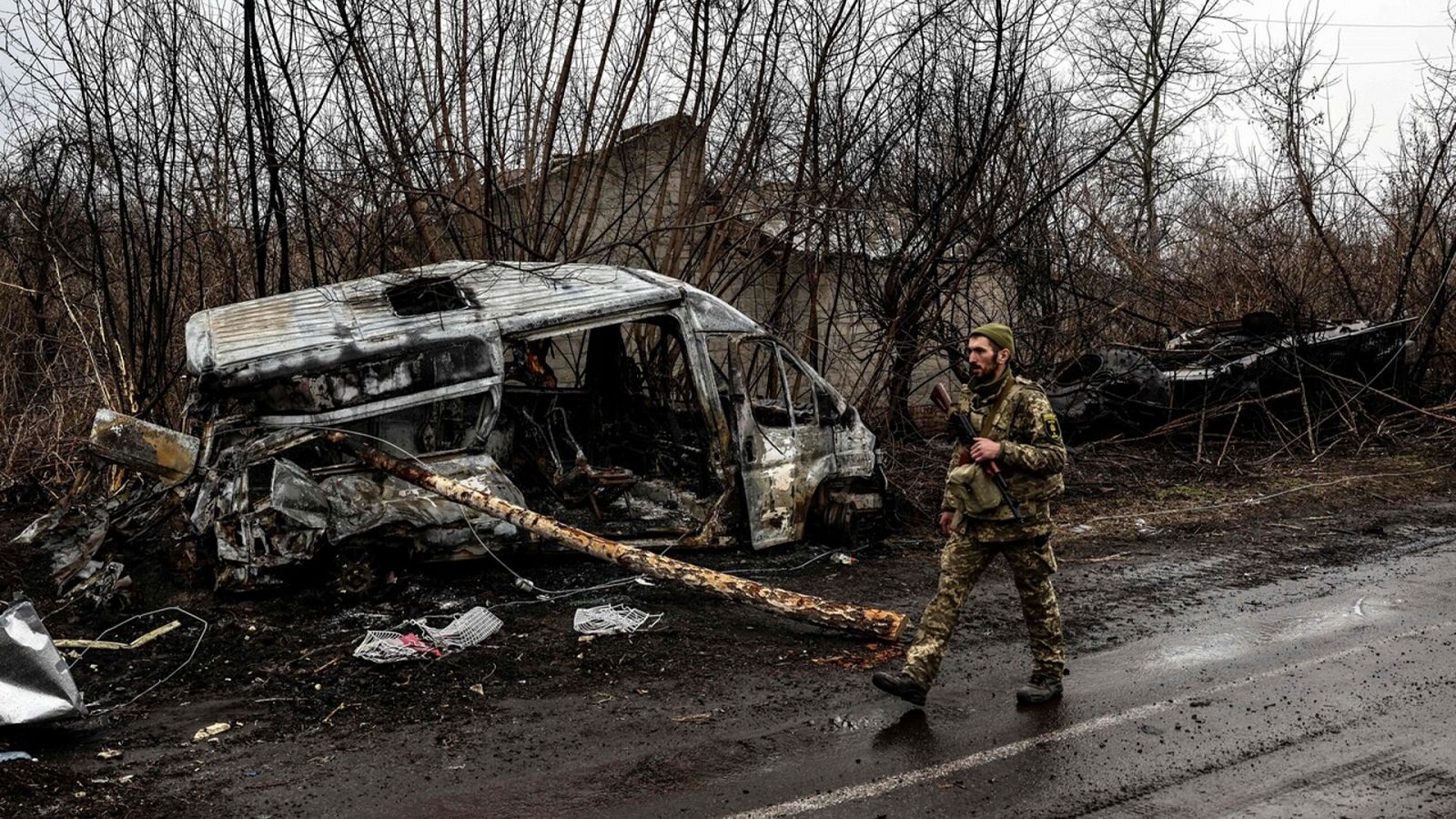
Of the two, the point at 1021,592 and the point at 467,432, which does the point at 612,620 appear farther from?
the point at 1021,592

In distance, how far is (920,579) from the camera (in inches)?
312

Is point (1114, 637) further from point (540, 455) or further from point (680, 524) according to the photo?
point (540, 455)

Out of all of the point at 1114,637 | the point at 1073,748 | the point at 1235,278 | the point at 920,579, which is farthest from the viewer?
the point at 1235,278

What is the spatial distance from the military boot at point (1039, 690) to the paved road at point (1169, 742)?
0.27 ft

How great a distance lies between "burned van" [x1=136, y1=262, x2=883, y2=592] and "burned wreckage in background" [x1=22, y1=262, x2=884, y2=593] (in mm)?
13

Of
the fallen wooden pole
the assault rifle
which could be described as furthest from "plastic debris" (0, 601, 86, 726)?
the assault rifle

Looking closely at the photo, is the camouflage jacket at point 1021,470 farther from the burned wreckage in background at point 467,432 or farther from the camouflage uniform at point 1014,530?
the burned wreckage in background at point 467,432

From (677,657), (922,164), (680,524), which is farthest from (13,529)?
(922,164)

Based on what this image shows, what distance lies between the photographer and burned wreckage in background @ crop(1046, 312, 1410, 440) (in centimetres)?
1318

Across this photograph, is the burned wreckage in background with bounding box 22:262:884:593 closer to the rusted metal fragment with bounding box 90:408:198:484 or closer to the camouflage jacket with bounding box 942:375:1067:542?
the rusted metal fragment with bounding box 90:408:198:484

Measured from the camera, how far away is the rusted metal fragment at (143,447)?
6516 mm

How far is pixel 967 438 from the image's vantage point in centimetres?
526

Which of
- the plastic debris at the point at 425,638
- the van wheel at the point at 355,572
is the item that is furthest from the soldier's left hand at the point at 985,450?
the van wheel at the point at 355,572

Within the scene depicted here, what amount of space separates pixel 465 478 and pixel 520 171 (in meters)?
5.59
